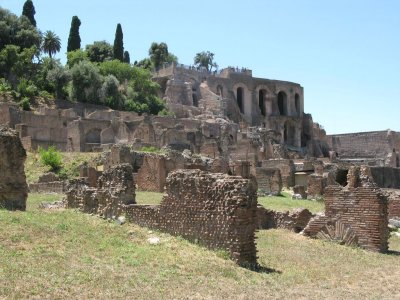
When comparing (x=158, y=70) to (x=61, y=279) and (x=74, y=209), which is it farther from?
(x=61, y=279)

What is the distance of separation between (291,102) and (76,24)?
31.3m

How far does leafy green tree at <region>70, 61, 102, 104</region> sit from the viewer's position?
58281mm

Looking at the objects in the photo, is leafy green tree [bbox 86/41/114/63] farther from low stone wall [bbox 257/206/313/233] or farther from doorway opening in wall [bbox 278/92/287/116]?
low stone wall [bbox 257/206/313/233]

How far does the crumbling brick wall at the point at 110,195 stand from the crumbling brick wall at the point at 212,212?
1623 mm

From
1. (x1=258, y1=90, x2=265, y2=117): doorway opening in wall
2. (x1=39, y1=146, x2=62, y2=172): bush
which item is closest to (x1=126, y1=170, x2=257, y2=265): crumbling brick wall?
(x1=39, y1=146, x2=62, y2=172): bush

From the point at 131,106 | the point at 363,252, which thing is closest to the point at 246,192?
the point at 363,252

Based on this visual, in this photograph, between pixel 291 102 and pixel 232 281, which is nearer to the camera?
pixel 232 281

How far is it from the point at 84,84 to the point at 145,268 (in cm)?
5018

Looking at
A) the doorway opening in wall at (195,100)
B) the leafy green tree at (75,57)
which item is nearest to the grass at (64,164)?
the leafy green tree at (75,57)

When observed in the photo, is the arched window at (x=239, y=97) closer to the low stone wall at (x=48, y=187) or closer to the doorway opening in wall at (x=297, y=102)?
the doorway opening in wall at (x=297, y=102)

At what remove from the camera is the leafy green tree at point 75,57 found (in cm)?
6519

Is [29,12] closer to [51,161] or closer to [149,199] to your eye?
[51,161]

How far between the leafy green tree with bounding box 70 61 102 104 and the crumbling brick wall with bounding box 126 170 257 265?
46537mm

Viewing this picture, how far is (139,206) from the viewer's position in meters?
14.1
